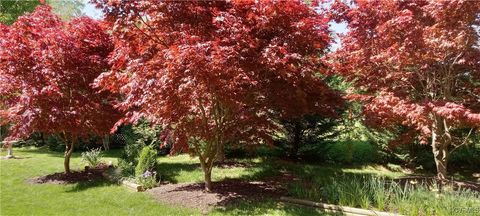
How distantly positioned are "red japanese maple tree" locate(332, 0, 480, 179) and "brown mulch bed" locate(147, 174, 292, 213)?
2.64 metres

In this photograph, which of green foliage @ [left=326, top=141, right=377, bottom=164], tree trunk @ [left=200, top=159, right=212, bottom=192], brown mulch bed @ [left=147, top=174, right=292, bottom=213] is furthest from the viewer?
green foliage @ [left=326, top=141, right=377, bottom=164]

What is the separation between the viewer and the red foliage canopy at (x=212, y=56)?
5.77 m

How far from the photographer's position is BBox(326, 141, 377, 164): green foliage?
11.8m

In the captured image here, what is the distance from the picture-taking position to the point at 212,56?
551cm

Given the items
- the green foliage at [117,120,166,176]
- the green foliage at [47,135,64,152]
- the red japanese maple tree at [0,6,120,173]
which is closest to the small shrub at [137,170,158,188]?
the green foliage at [117,120,166,176]

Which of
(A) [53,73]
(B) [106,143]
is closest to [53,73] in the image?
(A) [53,73]

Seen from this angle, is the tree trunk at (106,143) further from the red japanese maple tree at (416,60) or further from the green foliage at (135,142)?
the red japanese maple tree at (416,60)

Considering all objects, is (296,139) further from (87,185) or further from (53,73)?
(53,73)

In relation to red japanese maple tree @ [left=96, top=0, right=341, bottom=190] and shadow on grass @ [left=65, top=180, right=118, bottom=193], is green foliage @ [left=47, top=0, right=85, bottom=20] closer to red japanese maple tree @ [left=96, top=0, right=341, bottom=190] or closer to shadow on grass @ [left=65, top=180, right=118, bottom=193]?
shadow on grass @ [left=65, top=180, right=118, bottom=193]

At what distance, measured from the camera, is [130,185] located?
7.93 meters

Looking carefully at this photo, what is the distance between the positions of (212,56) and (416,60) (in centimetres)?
376

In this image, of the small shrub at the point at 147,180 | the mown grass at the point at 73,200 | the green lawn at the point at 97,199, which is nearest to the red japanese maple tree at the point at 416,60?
the green lawn at the point at 97,199

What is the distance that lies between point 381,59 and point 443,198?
2715 mm

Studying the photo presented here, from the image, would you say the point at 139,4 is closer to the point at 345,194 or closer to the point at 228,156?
the point at 345,194
